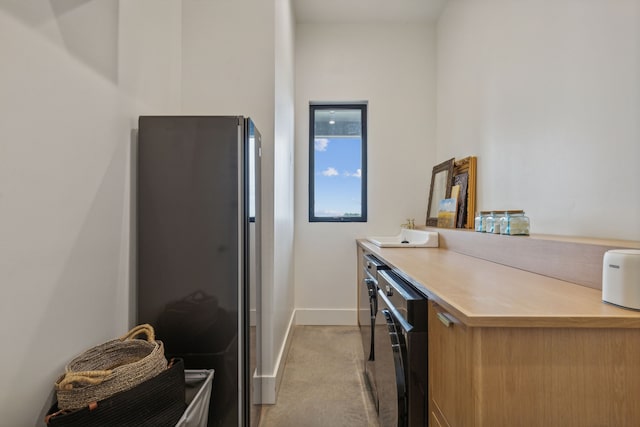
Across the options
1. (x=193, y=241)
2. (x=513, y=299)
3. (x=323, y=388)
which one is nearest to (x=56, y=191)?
(x=193, y=241)

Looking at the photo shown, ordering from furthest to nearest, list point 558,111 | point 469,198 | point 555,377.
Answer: point 469,198, point 558,111, point 555,377

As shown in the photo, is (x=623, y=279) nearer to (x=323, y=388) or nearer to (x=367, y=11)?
(x=323, y=388)

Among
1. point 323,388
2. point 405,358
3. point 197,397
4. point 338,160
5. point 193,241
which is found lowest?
point 323,388

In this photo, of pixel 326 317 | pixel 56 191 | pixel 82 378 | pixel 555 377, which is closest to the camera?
pixel 555 377

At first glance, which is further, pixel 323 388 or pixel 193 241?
pixel 323 388

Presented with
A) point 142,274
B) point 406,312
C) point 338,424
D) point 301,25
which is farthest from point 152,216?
point 301,25

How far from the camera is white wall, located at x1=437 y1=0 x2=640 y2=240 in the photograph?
121 centimetres

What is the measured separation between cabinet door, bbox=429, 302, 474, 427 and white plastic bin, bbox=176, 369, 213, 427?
787 mm

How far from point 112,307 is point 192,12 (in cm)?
170

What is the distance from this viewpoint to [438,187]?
3.06 meters

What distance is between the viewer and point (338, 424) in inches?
66.7

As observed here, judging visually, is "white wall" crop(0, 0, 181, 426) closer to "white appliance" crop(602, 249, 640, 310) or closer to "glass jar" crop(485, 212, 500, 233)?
"white appliance" crop(602, 249, 640, 310)

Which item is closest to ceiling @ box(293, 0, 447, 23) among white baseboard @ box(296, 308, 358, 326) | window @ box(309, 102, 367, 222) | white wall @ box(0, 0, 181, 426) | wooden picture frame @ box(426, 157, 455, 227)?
window @ box(309, 102, 367, 222)

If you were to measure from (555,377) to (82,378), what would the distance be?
46.8 inches
